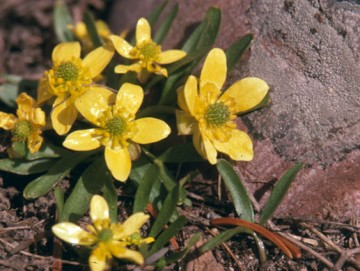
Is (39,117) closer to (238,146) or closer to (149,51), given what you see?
(149,51)

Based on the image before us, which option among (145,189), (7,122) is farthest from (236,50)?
(7,122)

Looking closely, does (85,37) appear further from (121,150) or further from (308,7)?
(308,7)

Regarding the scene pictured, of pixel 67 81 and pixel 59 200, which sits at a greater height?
pixel 67 81

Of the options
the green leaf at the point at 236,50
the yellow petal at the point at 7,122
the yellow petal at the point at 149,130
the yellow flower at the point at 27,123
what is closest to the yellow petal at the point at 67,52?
the yellow flower at the point at 27,123

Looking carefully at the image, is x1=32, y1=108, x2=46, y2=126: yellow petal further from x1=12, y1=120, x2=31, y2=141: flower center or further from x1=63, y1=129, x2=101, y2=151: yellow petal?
x1=63, y1=129, x2=101, y2=151: yellow petal

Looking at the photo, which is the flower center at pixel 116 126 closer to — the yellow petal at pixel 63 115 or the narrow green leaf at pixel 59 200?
the yellow petal at pixel 63 115

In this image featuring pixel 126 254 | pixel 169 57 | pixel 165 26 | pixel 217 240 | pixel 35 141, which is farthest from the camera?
pixel 165 26

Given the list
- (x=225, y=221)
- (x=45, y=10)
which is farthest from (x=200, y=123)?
(x=45, y=10)
